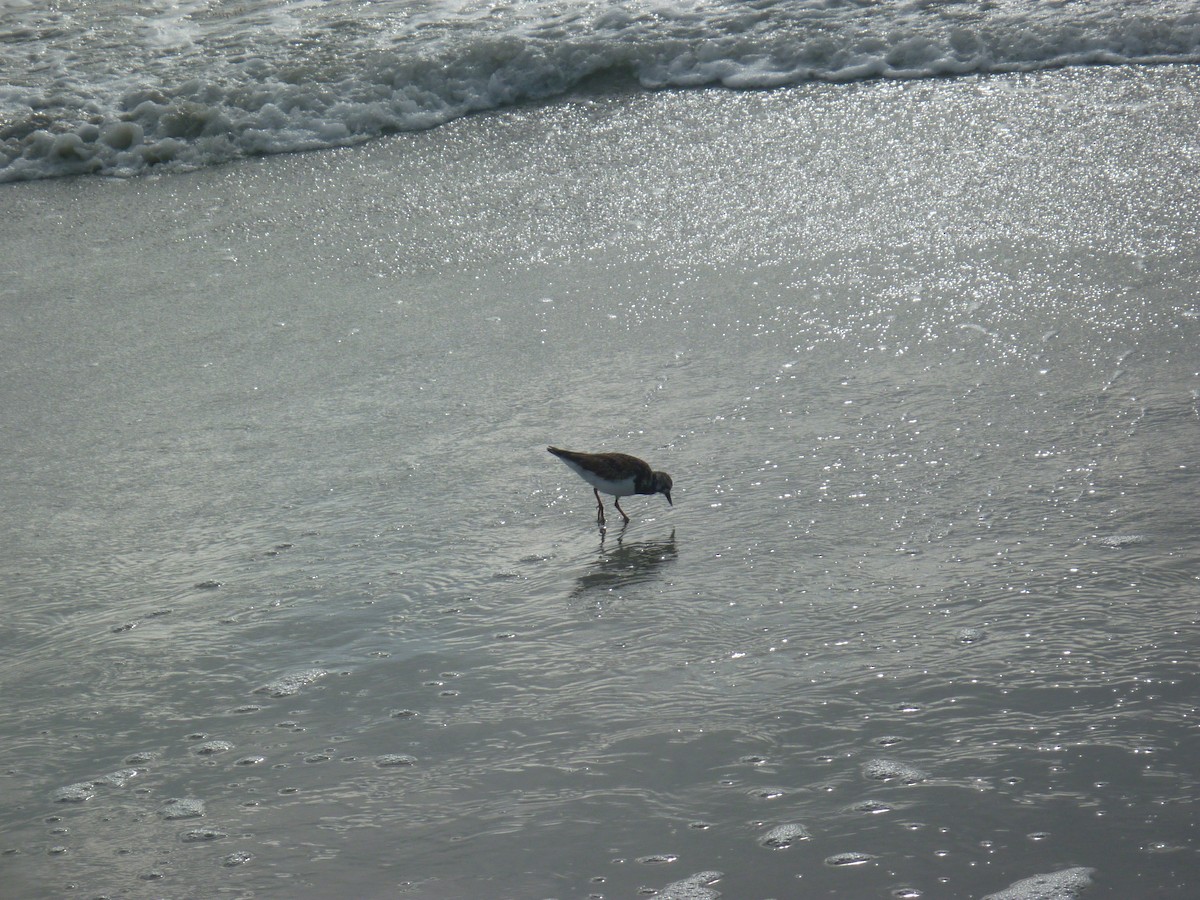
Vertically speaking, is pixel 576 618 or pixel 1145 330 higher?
pixel 1145 330

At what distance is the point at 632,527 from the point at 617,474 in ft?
0.78

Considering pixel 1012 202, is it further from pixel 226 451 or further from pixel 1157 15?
pixel 226 451

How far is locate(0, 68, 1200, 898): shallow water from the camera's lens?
2.77 m

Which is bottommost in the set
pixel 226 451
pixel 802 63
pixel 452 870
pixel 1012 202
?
pixel 452 870

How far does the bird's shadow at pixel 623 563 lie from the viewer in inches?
150

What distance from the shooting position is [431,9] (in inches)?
403

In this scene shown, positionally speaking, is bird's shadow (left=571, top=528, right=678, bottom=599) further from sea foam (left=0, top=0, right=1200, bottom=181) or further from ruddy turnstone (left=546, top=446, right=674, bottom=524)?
sea foam (left=0, top=0, right=1200, bottom=181)

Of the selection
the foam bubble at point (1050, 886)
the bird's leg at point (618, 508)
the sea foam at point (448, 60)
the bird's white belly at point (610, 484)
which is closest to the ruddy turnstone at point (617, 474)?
the bird's white belly at point (610, 484)

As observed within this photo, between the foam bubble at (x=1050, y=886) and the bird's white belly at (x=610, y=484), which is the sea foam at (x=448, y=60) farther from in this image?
the foam bubble at (x=1050, y=886)

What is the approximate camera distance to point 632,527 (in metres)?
4.16

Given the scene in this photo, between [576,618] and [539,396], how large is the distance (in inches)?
62.2

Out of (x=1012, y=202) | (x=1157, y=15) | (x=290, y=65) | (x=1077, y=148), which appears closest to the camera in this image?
(x=1012, y=202)

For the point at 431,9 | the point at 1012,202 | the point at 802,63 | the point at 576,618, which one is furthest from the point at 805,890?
the point at 431,9

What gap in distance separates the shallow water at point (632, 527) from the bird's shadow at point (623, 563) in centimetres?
2
